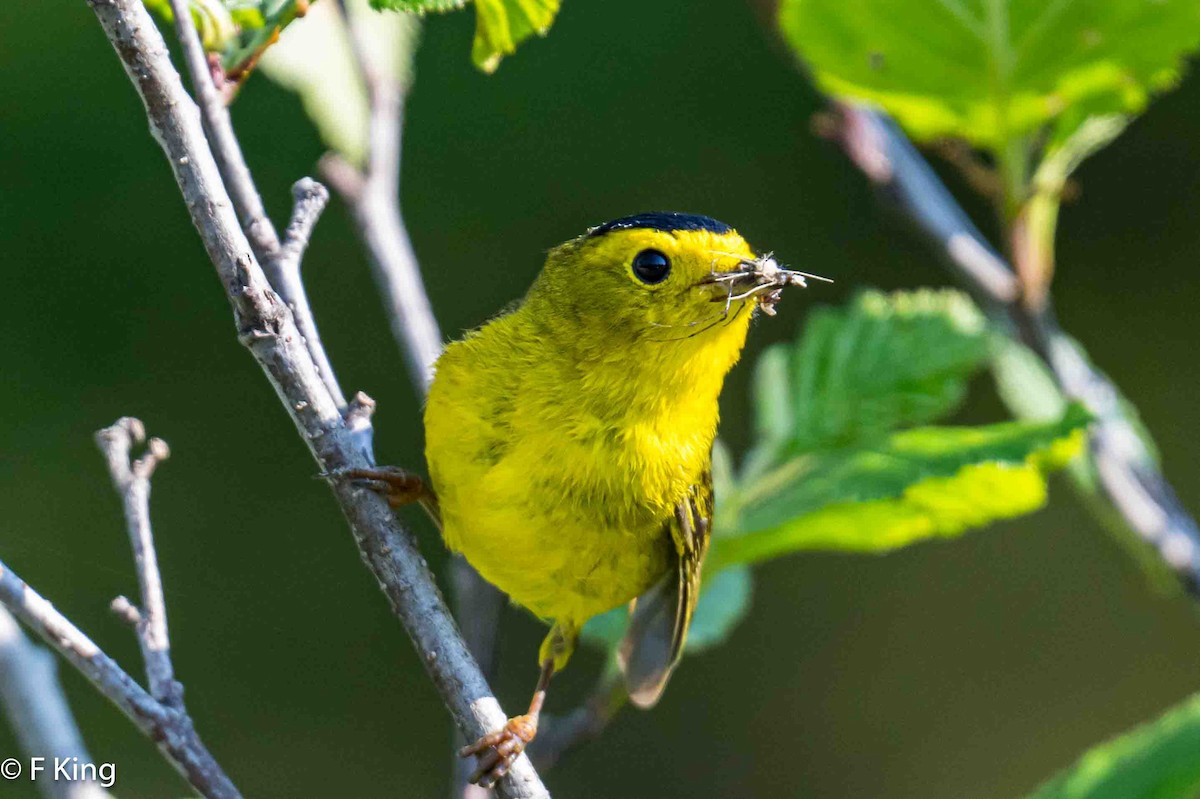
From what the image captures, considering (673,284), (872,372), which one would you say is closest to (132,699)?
(673,284)

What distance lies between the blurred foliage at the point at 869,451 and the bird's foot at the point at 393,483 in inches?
21.0

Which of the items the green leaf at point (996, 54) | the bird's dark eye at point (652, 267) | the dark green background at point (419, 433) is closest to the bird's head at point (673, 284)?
the bird's dark eye at point (652, 267)

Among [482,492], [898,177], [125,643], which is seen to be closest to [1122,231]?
[898,177]

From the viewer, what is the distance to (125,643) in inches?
228

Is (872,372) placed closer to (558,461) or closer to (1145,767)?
(558,461)

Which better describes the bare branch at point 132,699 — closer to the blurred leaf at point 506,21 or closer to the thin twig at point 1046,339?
the blurred leaf at point 506,21

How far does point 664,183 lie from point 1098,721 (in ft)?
10.2

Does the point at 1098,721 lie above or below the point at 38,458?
below

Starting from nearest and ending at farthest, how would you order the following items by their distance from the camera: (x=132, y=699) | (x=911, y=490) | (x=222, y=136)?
1. (x=132, y=699)
2. (x=222, y=136)
3. (x=911, y=490)

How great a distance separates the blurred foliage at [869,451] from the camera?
223cm

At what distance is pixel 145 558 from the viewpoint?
1678 millimetres

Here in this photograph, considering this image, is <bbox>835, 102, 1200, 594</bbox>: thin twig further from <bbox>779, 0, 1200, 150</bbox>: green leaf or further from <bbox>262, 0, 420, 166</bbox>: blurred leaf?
<bbox>262, 0, 420, 166</bbox>: blurred leaf

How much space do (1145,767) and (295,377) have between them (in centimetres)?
118

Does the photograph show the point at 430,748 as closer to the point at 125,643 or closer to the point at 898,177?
the point at 125,643
